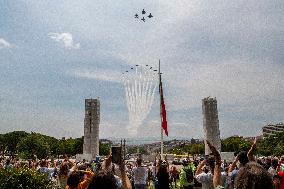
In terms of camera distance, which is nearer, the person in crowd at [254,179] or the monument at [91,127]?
the person in crowd at [254,179]

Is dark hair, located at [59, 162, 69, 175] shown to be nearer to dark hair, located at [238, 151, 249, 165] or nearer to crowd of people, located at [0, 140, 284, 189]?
crowd of people, located at [0, 140, 284, 189]

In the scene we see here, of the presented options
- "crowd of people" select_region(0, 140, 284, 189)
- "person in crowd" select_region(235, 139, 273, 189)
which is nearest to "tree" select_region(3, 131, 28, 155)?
"crowd of people" select_region(0, 140, 284, 189)

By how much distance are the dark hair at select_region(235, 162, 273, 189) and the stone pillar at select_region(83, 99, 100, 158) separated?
68.7 metres

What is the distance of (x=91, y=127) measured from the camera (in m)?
73.8

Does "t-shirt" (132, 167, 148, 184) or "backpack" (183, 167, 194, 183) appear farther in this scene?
"t-shirt" (132, 167, 148, 184)

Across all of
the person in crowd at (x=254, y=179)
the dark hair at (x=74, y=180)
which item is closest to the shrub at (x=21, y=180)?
the dark hair at (x=74, y=180)

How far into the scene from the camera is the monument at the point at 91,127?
237 ft

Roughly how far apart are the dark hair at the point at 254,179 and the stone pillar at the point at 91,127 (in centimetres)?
6872

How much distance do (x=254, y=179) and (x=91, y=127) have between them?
2831 inches

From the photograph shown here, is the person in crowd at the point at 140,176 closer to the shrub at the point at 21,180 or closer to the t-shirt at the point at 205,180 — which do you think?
A: the shrub at the point at 21,180

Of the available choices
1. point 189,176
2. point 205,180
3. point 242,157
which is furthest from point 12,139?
point 242,157

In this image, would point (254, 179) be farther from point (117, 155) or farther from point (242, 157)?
point (242, 157)

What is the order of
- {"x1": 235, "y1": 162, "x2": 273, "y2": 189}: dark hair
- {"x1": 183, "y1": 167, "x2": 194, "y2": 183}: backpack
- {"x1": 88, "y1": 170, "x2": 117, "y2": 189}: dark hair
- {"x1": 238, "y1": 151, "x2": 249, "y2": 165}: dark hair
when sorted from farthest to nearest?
{"x1": 183, "y1": 167, "x2": 194, "y2": 183}: backpack < {"x1": 238, "y1": 151, "x2": 249, "y2": 165}: dark hair < {"x1": 88, "y1": 170, "x2": 117, "y2": 189}: dark hair < {"x1": 235, "y1": 162, "x2": 273, "y2": 189}: dark hair

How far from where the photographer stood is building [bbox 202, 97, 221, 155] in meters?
79.3
